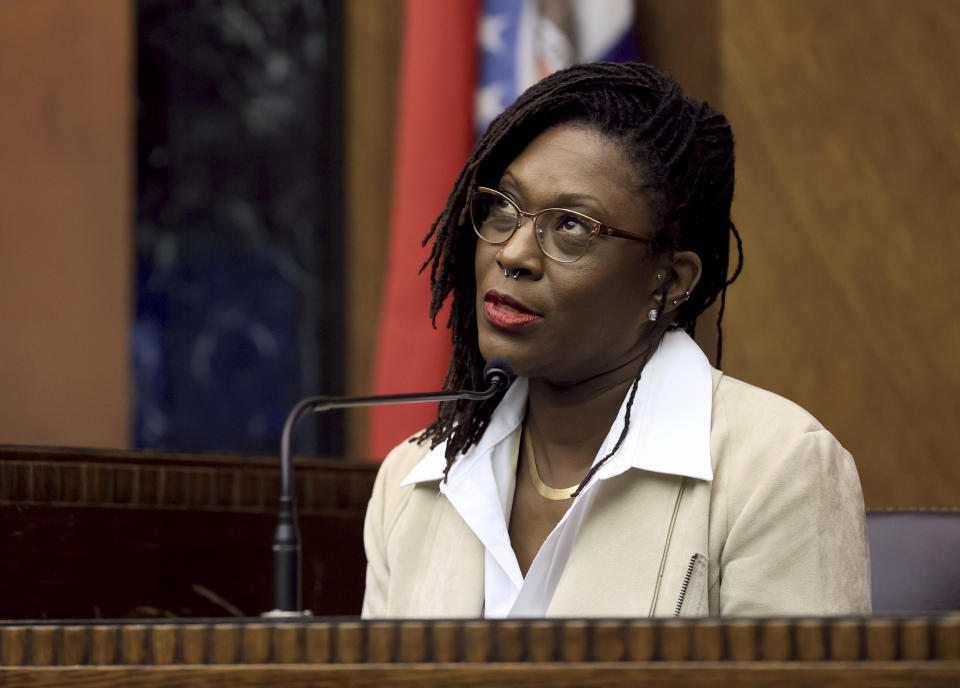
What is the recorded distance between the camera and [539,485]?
1737 mm

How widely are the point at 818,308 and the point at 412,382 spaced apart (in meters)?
0.86

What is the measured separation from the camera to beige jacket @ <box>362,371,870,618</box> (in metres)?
1.47

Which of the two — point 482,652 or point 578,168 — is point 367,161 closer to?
point 578,168

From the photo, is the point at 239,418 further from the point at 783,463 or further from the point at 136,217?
the point at 783,463

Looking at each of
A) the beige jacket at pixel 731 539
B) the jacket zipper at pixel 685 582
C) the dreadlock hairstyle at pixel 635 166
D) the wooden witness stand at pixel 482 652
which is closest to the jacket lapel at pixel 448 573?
the beige jacket at pixel 731 539

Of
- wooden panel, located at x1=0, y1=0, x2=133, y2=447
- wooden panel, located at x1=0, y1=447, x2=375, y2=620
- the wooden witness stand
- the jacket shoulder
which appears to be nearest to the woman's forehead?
the jacket shoulder

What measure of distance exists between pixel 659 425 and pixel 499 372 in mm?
197

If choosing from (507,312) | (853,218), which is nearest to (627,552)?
(507,312)

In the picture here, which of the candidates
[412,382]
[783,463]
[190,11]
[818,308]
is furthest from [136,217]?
[783,463]

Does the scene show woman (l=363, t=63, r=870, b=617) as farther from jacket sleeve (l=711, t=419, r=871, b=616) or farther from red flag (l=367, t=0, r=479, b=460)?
red flag (l=367, t=0, r=479, b=460)

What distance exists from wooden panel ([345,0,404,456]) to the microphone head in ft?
6.27

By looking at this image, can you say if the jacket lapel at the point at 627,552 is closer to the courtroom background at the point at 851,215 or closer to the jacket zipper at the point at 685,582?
the jacket zipper at the point at 685,582

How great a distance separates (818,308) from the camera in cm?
289

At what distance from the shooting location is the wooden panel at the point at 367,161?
3504 millimetres
